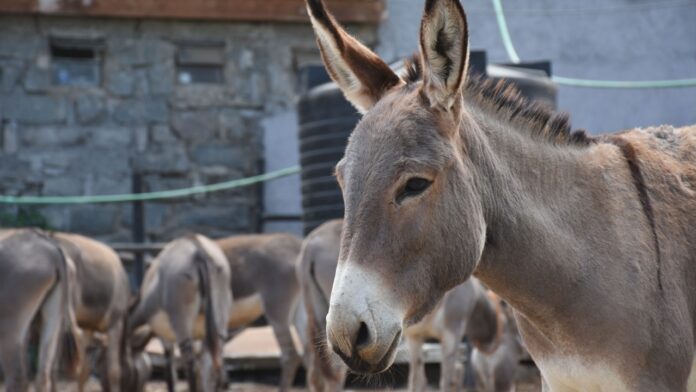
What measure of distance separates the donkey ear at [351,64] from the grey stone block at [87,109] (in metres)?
10.8

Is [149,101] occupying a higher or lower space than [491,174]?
lower

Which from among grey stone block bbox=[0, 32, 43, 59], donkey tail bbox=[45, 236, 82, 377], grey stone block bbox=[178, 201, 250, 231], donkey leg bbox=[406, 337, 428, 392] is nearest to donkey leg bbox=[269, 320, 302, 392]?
donkey leg bbox=[406, 337, 428, 392]

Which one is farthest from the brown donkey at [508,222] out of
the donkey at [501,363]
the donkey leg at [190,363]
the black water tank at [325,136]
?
the black water tank at [325,136]

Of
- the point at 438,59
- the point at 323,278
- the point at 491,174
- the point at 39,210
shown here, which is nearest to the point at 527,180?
the point at 491,174

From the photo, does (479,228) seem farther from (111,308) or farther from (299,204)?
(299,204)

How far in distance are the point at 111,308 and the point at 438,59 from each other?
27.3 feet

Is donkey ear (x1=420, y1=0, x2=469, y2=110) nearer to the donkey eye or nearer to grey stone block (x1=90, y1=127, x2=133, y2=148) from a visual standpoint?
the donkey eye

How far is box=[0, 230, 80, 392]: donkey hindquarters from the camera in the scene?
9.04 m

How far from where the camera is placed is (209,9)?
14156mm

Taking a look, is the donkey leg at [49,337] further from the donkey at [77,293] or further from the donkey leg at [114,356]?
the donkey leg at [114,356]

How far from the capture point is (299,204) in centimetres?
1463

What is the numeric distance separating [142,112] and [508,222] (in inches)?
440

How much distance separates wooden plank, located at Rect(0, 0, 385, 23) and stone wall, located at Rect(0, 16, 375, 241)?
21 centimetres

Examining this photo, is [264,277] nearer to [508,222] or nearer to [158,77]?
[158,77]
